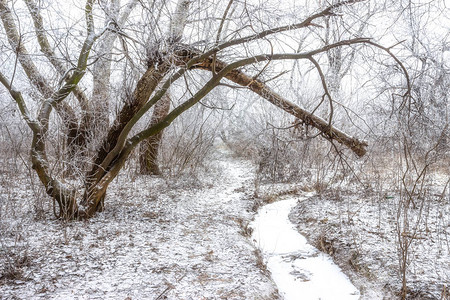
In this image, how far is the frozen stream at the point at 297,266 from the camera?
4309 mm

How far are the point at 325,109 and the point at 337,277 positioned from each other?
26.2ft

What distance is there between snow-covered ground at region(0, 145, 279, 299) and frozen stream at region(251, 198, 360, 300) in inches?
14.4

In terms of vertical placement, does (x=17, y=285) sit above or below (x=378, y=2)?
below

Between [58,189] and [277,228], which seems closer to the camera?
[58,189]

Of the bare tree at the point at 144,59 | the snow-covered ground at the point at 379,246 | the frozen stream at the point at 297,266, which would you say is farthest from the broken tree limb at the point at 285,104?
the frozen stream at the point at 297,266

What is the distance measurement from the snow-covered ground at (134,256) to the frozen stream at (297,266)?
367 millimetres

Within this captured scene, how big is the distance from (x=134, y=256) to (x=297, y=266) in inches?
102

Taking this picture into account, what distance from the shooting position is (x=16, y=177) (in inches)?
320

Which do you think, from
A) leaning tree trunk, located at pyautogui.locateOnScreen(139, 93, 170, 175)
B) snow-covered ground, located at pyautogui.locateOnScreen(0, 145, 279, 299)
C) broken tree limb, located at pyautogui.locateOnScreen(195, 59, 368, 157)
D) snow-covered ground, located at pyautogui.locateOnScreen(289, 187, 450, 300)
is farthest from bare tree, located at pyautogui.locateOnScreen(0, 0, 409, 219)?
leaning tree trunk, located at pyautogui.locateOnScreen(139, 93, 170, 175)

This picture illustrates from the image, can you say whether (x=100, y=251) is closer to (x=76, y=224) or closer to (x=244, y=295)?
(x=76, y=224)

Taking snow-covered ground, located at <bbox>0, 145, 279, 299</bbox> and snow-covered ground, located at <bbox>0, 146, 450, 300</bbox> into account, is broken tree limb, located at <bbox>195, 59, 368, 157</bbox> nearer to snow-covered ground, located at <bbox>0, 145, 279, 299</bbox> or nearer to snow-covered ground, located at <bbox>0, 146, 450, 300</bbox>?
snow-covered ground, located at <bbox>0, 146, 450, 300</bbox>

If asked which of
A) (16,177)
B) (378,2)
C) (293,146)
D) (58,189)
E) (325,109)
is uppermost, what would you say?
(378,2)

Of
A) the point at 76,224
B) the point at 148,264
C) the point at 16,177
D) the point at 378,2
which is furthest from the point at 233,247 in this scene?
the point at 16,177

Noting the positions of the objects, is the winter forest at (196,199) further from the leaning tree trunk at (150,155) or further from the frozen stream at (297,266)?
the leaning tree trunk at (150,155)
